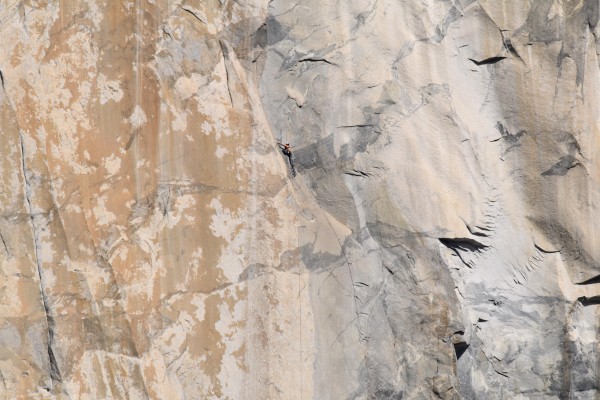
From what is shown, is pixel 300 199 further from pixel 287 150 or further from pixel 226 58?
pixel 226 58

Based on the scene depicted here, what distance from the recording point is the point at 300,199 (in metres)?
4.47

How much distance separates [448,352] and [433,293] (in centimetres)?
32

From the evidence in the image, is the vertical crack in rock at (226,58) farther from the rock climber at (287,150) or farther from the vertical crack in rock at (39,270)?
the vertical crack in rock at (39,270)

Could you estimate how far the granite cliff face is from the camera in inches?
168

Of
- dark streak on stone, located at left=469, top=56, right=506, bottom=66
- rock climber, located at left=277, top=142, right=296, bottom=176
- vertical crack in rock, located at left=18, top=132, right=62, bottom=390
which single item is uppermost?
dark streak on stone, located at left=469, top=56, right=506, bottom=66

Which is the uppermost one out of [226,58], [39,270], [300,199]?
[226,58]

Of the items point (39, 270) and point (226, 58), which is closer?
point (39, 270)

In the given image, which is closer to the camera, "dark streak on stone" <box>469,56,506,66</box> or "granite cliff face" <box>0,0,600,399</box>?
"granite cliff face" <box>0,0,600,399</box>

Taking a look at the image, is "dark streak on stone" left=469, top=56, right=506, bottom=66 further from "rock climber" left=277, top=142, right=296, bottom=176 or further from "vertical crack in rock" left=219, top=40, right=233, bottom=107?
"vertical crack in rock" left=219, top=40, right=233, bottom=107

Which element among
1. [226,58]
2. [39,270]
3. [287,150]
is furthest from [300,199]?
[39,270]

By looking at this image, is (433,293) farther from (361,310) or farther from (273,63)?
(273,63)

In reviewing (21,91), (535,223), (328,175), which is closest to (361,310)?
(328,175)

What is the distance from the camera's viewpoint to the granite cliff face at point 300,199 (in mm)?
4258

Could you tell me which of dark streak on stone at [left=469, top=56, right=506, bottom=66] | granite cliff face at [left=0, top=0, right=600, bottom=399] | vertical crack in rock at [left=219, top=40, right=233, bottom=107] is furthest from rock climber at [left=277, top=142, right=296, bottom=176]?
dark streak on stone at [left=469, top=56, right=506, bottom=66]
